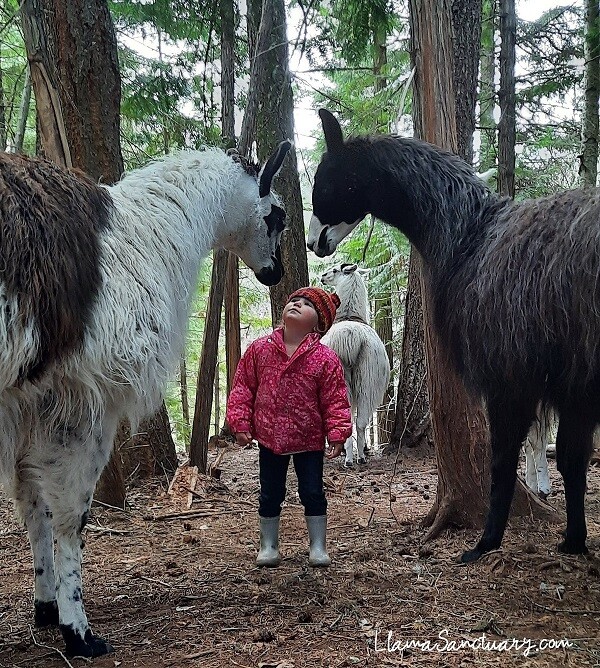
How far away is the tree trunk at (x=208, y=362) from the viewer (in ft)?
18.4

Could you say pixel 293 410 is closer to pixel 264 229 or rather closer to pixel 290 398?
pixel 290 398

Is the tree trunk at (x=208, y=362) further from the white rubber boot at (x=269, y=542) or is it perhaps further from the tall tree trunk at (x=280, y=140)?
the tall tree trunk at (x=280, y=140)

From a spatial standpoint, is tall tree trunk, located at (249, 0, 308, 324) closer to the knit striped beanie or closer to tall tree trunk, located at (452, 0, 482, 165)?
tall tree trunk, located at (452, 0, 482, 165)

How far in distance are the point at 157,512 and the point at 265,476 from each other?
1.69 metres

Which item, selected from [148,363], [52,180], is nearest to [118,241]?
[52,180]

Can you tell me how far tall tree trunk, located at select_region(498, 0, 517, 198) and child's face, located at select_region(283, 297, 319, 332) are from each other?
15.9 feet

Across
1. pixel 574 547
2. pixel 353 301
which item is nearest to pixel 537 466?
pixel 574 547

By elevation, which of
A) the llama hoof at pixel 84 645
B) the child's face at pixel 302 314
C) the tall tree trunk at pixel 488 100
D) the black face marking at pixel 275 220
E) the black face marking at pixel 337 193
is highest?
the tall tree trunk at pixel 488 100

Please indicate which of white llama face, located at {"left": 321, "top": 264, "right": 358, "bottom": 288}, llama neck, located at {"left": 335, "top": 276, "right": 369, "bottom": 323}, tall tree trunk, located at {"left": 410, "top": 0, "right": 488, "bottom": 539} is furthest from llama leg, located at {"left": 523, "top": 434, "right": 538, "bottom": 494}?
white llama face, located at {"left": 321, "top": 264, "right": 358, "bottom": 288}

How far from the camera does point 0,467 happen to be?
2793mm

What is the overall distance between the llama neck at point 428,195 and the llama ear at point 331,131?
0.62 ft

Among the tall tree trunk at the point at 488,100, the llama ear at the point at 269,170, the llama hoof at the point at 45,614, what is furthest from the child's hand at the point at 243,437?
the tall tree trunk at the point at 488,100

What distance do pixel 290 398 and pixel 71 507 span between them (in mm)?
1453

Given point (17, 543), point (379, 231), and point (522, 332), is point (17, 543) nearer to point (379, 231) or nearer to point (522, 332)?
point (522, 332)
